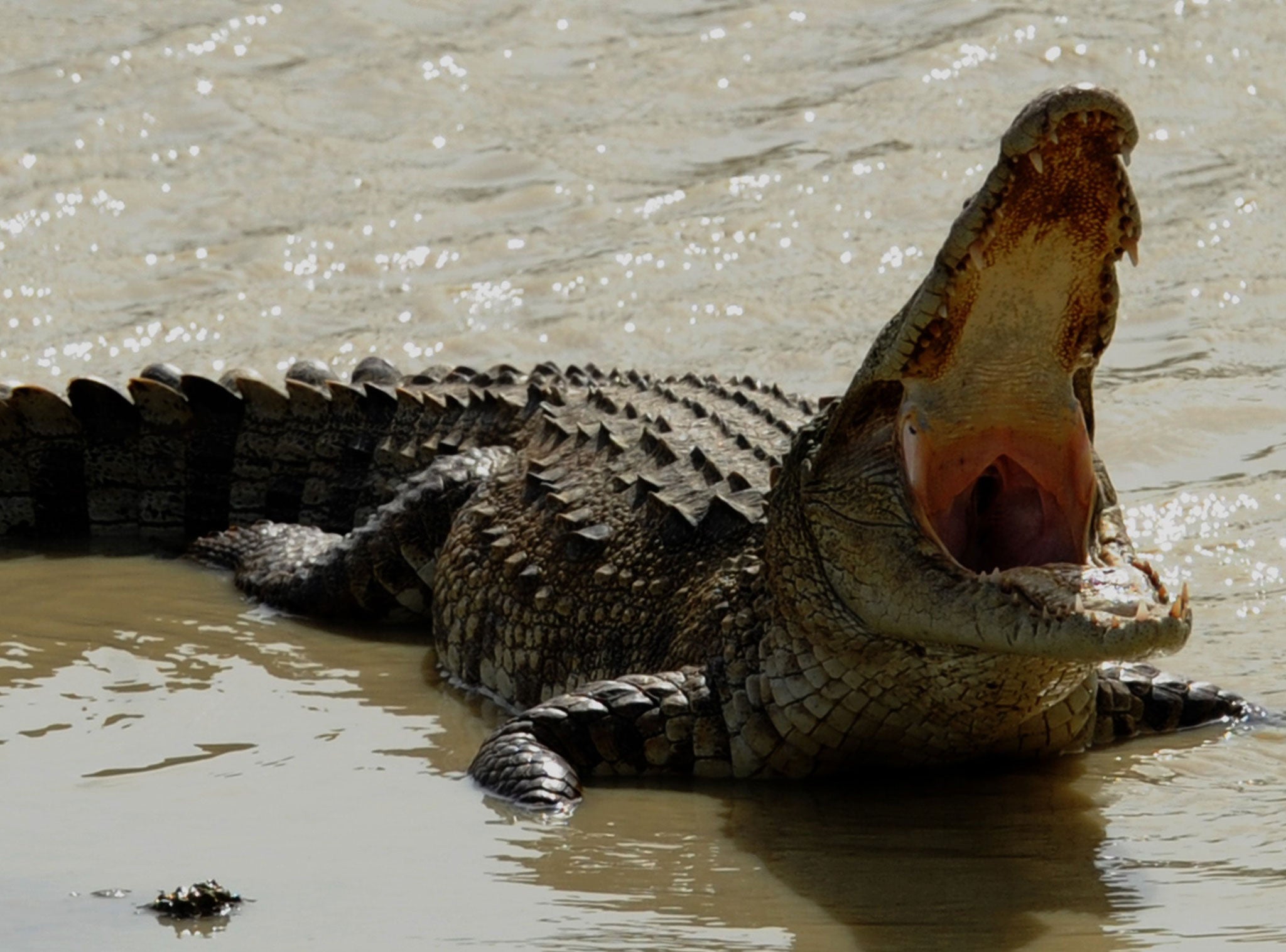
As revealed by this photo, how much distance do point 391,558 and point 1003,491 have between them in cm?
239

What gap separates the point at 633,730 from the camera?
5012mm

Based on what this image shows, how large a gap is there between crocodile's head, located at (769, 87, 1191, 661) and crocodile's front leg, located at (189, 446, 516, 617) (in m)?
1.71

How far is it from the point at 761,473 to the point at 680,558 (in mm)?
362

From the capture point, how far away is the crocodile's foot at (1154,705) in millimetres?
5289

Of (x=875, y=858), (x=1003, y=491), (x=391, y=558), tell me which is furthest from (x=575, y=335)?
(x=875, y=858)

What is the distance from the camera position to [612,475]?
587 centimetres

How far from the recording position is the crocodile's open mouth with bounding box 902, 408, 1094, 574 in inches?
183

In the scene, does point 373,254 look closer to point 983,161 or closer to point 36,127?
point 36,127

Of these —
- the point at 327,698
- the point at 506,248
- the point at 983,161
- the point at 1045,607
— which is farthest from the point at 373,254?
the point at 1045,607

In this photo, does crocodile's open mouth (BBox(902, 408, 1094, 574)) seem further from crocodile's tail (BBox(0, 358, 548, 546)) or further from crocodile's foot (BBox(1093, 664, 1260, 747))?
crocodile's tail (BBox(0, 358, 548, 546))

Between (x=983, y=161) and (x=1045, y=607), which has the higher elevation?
(x=983, y=161)

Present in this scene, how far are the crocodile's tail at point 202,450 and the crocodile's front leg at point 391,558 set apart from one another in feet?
1.58

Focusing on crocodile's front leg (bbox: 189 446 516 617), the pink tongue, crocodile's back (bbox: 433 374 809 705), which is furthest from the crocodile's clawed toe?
crocodile's front leg (bbox: 189 446 516 617)

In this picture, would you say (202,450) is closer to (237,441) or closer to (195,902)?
(237,441)
